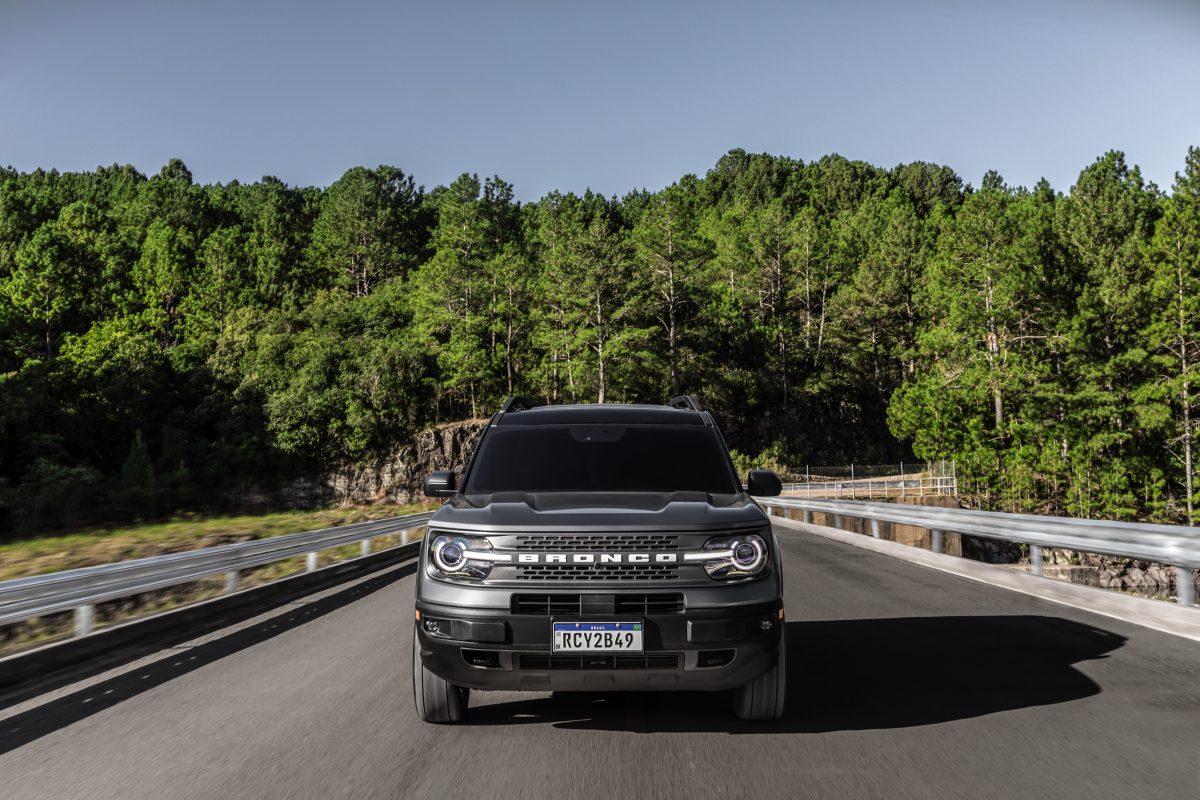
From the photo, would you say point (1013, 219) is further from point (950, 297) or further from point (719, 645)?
point (719, 645)

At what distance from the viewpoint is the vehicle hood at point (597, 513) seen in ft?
14.8

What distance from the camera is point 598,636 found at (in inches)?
170

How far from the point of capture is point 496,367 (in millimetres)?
75812

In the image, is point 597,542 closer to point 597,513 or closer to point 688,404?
point 597,513

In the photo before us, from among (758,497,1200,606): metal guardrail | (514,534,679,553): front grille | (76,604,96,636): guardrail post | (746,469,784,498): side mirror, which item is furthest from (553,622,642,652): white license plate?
(758,497,1200,606): metal guardrail

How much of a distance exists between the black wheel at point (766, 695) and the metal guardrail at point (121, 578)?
5717 mm

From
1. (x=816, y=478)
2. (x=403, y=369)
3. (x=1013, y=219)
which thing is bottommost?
(x=816, y=478)

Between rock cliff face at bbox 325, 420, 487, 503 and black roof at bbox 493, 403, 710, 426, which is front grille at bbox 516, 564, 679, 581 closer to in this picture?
black roof at bbox 493, 403, 710, 426

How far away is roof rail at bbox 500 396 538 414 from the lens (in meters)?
6.48

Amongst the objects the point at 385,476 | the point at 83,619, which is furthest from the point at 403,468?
the point at 83,619

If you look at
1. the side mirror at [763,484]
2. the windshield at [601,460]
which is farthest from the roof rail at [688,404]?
the side mirror at [763,484]

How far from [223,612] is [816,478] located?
54.1m

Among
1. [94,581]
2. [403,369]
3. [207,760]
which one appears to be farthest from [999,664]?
[403,369]

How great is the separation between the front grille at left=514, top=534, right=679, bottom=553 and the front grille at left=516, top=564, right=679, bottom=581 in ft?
0.26
